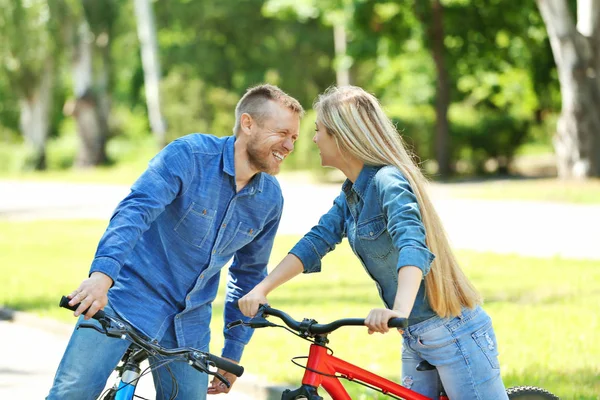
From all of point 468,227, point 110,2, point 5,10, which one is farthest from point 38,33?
point 468,227

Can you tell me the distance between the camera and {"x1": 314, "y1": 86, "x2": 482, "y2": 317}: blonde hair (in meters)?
3.49

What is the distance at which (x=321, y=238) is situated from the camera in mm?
3742

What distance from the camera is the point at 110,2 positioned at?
4041 cm

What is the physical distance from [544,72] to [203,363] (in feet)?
94.6

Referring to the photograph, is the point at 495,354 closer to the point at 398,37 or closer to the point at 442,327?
the point at 442,327

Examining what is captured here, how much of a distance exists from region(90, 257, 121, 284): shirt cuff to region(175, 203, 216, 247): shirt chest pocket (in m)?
0.52

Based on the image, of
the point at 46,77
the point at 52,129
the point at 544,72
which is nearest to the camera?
the point at 544,72

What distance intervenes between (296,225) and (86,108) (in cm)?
2700

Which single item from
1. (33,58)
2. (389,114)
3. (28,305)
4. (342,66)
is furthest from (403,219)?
(33,58)

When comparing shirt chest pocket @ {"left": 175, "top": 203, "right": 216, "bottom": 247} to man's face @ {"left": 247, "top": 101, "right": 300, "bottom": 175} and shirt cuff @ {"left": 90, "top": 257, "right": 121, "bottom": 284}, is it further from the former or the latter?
shirt cuff @ {"left": 90, "top": 257, "right": 121, "bottom": 284}

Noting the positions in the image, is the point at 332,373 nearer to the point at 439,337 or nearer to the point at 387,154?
the point at 439,337

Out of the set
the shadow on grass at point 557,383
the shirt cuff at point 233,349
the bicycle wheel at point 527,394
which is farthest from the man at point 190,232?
the shadow on grass at point 557,383

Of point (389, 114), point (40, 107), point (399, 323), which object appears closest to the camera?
point (399, 323)

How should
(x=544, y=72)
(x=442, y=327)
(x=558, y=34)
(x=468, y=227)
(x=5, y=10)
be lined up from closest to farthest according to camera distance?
(x=442, y=327) → (x=468, y=227) → (x=558, y=34) → (x=544, y=72) → (x=5, y=10)
